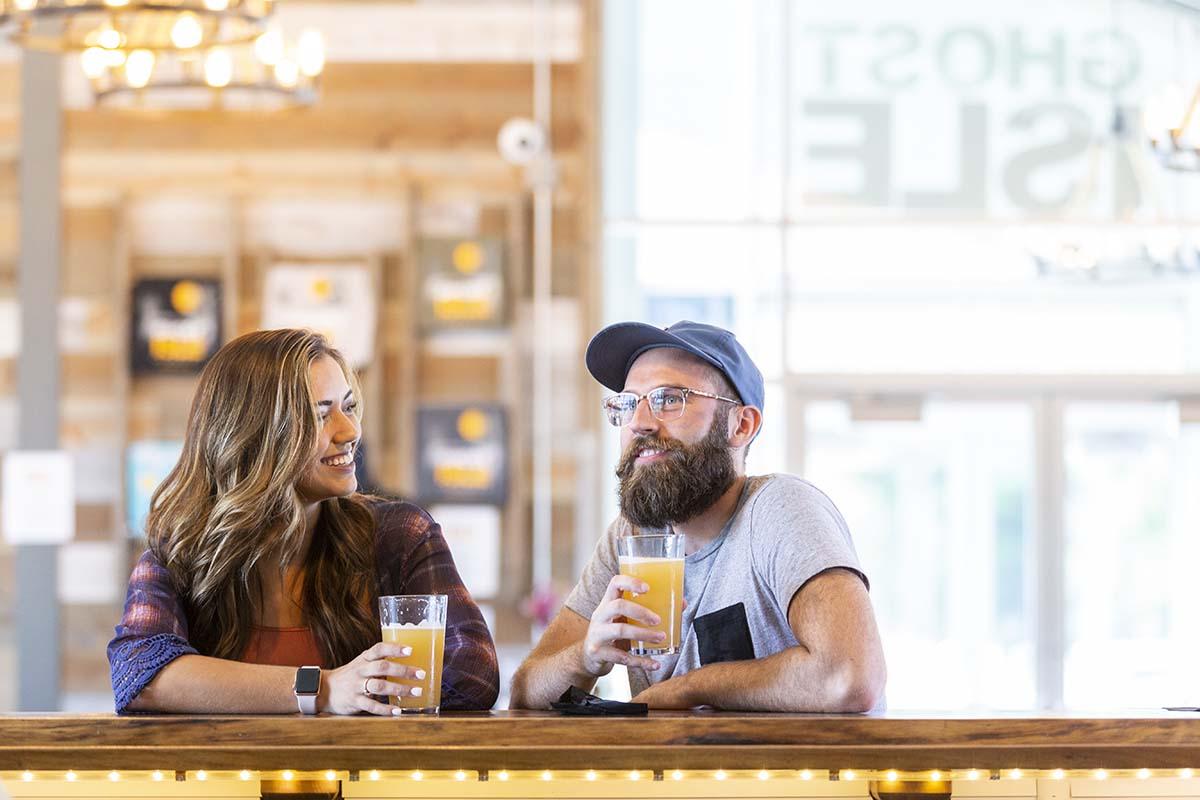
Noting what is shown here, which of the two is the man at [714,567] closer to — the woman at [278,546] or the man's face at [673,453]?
the man's face at [673,453]

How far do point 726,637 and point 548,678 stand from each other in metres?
0.30

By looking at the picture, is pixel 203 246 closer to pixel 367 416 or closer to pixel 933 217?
pixel 367 416

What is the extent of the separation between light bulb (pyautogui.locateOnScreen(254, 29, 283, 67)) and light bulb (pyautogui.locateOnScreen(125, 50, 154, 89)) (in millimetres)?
376

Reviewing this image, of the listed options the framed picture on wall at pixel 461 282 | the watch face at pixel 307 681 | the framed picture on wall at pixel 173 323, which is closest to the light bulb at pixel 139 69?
the framed picture on wall at pixel 173 323

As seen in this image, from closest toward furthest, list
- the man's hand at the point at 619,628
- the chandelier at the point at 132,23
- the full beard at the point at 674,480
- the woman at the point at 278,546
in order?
the man's hand at the point at 619,628 → the woman at the point at 278,546 → the full beard at the point at 674,480 → the chandelier at the point at 132,23

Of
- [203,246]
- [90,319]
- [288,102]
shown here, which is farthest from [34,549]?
[288,102]

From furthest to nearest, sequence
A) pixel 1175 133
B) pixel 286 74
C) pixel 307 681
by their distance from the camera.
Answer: pixel 1175 133, pixel 286 74, pixel 307 681

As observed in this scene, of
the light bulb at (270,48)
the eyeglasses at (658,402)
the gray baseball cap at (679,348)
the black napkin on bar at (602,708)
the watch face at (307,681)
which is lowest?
the black napkin on bar at (602,708)

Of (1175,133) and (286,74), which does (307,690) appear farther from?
(1175,133)

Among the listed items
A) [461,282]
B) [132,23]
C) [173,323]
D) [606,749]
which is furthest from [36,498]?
[606,749]

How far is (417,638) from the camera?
86.2 inches

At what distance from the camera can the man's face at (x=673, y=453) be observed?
2564 mm

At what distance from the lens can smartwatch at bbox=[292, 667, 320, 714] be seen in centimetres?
221

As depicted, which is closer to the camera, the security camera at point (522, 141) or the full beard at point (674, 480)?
the full beard at point (674, 480)
